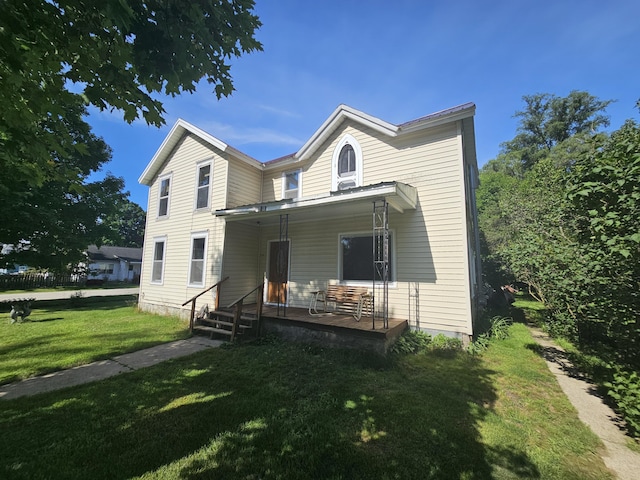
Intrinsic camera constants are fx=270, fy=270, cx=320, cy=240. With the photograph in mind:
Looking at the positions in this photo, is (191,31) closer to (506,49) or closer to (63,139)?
(63,139)

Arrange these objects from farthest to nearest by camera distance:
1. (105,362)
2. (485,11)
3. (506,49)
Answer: (506,49) → (485,11) → (105,362)

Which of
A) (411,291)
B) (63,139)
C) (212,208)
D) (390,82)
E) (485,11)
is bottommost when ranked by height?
(411,291)

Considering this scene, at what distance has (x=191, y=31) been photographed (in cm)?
319

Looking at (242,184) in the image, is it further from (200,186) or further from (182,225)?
(182,225)

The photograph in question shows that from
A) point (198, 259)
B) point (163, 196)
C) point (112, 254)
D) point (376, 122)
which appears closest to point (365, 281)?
point (376, 122)

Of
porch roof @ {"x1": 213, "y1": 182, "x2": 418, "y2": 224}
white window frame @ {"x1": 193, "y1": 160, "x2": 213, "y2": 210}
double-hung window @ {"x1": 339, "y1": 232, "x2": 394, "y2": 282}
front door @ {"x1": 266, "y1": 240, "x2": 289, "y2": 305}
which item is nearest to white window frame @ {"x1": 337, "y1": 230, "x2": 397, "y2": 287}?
double-hung window @ {"x1": 339, "y1": 232, "x2": 394, "y2": 282}

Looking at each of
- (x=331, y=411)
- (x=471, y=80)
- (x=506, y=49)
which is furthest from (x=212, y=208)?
(x=506, y=49)

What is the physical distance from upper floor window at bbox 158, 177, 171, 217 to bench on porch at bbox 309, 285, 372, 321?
8.39 meters

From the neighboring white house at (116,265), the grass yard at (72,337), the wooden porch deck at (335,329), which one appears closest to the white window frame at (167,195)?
the grass yard at (72,337)

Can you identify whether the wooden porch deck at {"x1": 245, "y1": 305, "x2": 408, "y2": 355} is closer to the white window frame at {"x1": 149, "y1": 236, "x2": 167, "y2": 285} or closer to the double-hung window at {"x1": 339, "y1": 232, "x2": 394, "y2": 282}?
the double-hung window at {"x1": 339, "y1": 232, "x2": 394, "y2": 282}

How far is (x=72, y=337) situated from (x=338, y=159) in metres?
10.00

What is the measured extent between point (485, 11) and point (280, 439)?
36.1 feet

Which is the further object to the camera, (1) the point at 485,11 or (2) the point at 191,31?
(1) the point at 485,11

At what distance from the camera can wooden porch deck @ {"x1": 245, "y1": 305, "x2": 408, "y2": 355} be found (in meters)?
6.11
